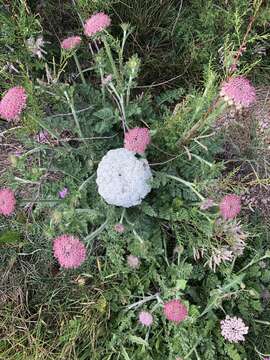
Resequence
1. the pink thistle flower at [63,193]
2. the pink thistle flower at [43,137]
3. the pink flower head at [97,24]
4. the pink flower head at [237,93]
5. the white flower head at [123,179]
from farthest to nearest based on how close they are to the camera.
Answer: the pink thistle flower at [43,137] < the pink thistle flower at [63,193] < the white flower head at [123,179] < the pink flower head at [97,24] < the pink flower head at [237,93]

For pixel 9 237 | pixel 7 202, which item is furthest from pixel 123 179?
pixel 9 237

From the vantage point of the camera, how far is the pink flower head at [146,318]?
1.62 metres

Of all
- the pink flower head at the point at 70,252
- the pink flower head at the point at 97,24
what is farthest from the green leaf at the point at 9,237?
the pink flower head at the point at 97,24

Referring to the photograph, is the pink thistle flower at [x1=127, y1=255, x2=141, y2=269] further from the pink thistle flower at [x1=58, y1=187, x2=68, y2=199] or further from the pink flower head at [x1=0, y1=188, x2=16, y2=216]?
the pink flower head at [x1=0, y1=188, x2=16, y2=216]

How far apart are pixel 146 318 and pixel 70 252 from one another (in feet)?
1.47

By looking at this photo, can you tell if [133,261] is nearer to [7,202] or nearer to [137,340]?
[137,340]

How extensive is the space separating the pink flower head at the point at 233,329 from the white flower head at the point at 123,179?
20.4 inches

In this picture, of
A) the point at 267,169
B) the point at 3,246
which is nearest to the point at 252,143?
the point at 267,169

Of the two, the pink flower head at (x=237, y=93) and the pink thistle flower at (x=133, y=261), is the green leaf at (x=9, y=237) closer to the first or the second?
the pink thistle flower at (x=133, y=261)

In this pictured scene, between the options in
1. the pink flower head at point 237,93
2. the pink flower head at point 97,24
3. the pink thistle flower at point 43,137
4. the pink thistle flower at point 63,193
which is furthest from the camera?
the pink thistle flower at point 43,137

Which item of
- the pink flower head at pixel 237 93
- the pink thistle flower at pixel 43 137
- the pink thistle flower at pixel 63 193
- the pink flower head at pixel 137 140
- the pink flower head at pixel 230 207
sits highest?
the pink flower head at pixel 237 93

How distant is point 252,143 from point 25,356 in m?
1.23

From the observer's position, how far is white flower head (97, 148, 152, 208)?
1.57 meters

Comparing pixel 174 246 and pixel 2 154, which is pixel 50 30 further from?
pixel 174 246
